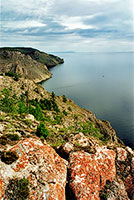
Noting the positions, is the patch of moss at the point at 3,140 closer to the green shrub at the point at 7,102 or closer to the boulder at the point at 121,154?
the boulder at the point at 121,154

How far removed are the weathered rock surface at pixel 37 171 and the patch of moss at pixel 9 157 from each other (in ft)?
0.96

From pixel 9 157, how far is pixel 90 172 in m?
9.60

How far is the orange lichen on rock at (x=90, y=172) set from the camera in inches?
637

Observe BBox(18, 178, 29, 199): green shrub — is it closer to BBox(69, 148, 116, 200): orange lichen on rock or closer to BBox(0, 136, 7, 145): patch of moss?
BBox(69, 148, 116, 200): orange lichen on rock

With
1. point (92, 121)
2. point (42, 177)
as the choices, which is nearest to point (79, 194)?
point (42, 177)

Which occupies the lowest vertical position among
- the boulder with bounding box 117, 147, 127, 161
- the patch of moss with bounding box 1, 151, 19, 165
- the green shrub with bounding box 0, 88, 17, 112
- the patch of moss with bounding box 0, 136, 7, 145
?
the boulder with bounding box 117, 147, 127, 161

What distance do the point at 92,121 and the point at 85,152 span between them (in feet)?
181

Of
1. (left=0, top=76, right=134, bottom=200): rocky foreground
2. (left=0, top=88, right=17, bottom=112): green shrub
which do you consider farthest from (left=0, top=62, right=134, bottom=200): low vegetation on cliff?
(left=0, top=88, right=17, bottom=112): green shrub

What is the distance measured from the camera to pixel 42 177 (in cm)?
1480

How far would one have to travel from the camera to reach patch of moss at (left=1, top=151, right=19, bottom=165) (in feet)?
48.4

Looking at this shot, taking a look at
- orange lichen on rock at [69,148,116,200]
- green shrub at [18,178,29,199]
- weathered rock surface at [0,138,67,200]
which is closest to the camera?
green shrub at [18,178,29,199]

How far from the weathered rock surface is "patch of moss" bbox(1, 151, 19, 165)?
0.96ft

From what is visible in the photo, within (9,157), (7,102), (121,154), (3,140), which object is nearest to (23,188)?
(9,157)

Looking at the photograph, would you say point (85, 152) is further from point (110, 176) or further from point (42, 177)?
point (42, 177)
